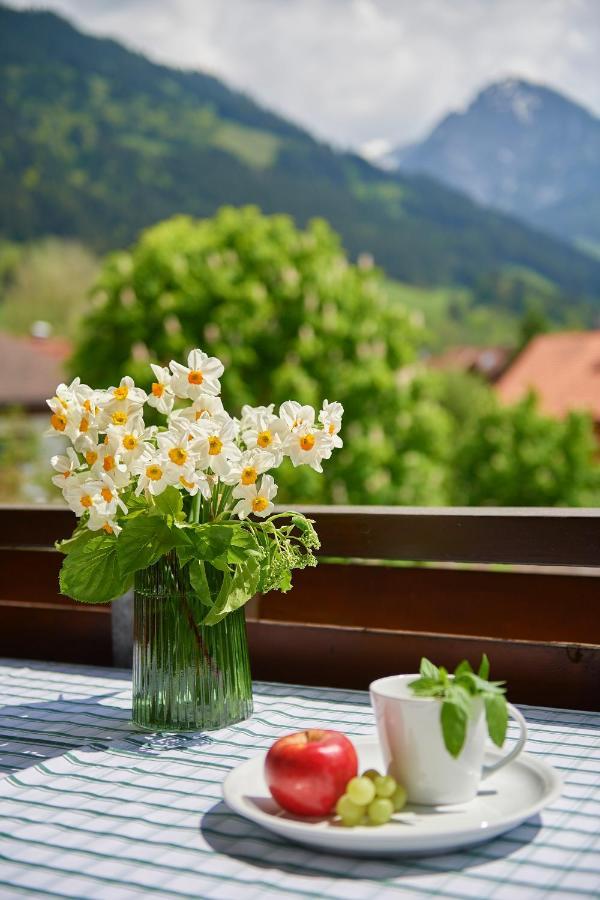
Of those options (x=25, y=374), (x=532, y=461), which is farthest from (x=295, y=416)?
(x=25, y=374)

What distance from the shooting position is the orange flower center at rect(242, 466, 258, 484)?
4.21ft

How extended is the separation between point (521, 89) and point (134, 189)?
76027mm

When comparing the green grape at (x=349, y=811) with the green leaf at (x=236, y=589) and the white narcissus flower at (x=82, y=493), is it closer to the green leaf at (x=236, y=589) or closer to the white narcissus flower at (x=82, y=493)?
the green leaf at (x=236, y=589)

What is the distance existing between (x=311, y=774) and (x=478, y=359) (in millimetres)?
48844

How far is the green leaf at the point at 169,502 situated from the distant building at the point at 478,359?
4509cm

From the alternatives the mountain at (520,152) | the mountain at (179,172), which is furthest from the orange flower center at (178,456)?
the mountain at (520,152)

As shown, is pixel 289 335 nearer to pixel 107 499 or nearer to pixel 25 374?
pixel 107 499

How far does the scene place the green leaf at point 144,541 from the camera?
1279 millimetres

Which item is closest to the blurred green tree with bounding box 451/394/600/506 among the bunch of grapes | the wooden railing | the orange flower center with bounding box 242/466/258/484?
the wooden railing

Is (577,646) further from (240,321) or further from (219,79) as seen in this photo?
(219,79)

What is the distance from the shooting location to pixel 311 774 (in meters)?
0.95

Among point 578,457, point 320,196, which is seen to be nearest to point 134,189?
point 320,196

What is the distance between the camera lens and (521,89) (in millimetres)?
109438

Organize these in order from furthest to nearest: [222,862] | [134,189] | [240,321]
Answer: [134,189], [240,321], [222,862]
